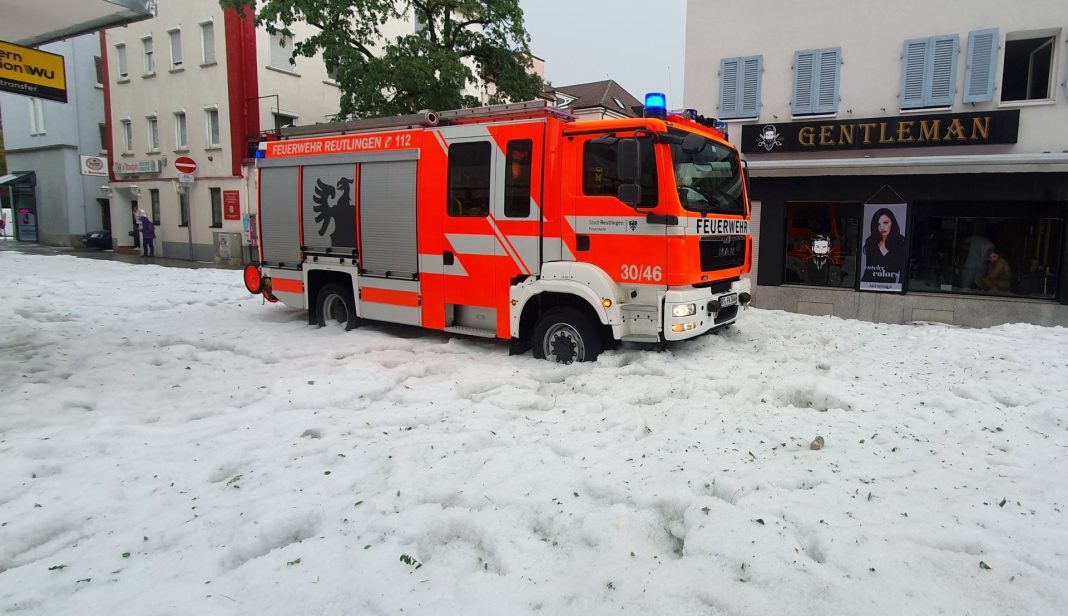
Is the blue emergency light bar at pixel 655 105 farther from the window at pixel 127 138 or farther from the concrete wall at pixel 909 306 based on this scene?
the window at pixel 127 138

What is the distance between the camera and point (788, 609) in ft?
8.69

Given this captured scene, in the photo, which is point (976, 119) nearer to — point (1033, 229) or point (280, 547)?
point (1033, 229)

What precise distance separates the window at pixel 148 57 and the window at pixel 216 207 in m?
6.30

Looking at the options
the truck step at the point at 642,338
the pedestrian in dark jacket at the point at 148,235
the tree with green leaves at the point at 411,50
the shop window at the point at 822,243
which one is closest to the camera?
the truck step at the point at 642,338

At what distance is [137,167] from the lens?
27062mm

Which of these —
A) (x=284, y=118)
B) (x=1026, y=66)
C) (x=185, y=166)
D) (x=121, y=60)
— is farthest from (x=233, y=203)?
(x=1026, y=66)

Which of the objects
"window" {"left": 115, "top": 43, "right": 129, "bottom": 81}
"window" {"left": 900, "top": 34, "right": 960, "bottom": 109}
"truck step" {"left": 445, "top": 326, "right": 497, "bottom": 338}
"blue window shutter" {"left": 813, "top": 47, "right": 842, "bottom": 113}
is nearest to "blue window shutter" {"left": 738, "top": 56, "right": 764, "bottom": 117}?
"blue window shutter" {"left": 813, "top": 47, "right": 842, "bottom": 113}

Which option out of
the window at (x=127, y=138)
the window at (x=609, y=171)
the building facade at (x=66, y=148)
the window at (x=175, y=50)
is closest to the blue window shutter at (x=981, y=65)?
the window at (x=609, y=171)

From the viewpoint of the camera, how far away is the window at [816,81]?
12.0 meters

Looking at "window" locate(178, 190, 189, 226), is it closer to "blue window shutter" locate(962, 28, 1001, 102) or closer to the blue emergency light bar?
the blue emergency light bar

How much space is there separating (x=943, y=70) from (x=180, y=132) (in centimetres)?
2625

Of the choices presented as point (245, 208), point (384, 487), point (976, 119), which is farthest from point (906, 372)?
point (245, 208)

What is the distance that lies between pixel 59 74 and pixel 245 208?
48.1ft

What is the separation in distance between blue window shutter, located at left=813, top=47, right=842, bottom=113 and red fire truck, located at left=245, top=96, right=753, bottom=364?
5.57 metres
